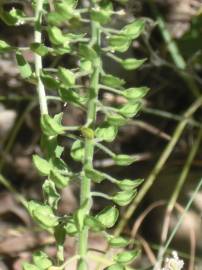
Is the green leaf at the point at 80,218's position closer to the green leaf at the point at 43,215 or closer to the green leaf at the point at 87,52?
the green leaf at the point at 43,215

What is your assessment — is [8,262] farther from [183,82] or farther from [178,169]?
[183,82]

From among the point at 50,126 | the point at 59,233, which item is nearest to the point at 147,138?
the point at 59,233

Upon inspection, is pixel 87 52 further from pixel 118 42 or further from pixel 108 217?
pixel 108 217

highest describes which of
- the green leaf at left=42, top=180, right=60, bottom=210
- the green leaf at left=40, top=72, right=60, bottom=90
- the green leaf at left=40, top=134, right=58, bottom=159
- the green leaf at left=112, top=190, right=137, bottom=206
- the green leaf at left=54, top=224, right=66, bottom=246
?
the green leaf at left=40, top=72, right=60, bottom=90

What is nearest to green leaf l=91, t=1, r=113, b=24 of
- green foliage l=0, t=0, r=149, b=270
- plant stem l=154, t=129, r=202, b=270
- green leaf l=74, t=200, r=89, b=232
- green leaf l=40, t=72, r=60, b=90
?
green foliage l=0, t=0, r=149, b=270

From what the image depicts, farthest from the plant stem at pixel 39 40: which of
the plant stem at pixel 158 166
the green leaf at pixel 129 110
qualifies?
the plant stem at pixel 158 166

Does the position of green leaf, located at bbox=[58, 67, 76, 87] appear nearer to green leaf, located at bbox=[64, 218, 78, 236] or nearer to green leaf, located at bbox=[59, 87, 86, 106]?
green leaf, located at bbox=[59, 87, 86, 106]
